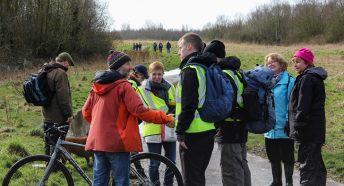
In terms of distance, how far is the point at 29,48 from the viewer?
110 ft

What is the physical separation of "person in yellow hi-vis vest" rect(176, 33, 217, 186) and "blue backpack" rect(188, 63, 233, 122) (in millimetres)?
54

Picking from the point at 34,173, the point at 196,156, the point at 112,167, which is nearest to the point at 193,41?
the point at 196,156

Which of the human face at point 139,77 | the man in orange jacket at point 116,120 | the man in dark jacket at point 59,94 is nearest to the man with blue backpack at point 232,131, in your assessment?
the man in orange jacket at point 116,120

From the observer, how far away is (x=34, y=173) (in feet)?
20.6

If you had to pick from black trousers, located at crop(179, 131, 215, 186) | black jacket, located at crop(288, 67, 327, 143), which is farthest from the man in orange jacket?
black jacket, located at crop(288, 67, 327, 143)

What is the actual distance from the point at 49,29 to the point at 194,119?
3170 centimetres

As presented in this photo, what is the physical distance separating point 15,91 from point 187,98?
51.0 ft

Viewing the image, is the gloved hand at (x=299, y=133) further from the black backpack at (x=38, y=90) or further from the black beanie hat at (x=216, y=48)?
the black backpack at (x=38, y=90)

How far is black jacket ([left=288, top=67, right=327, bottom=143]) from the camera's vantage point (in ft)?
19.8

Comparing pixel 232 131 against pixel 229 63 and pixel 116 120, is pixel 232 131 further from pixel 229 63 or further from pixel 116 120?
pixel 116 120

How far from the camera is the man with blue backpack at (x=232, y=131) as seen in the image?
5.49 metres

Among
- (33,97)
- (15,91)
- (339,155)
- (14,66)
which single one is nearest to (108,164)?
(33,97)

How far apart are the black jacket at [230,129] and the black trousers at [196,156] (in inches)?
15.1

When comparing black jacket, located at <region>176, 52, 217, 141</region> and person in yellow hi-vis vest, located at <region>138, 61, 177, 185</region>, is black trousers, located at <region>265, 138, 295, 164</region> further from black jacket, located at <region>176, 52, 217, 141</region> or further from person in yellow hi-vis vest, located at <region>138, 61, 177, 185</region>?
black jacket, located at <region>176, 52, 217, 141</region>
